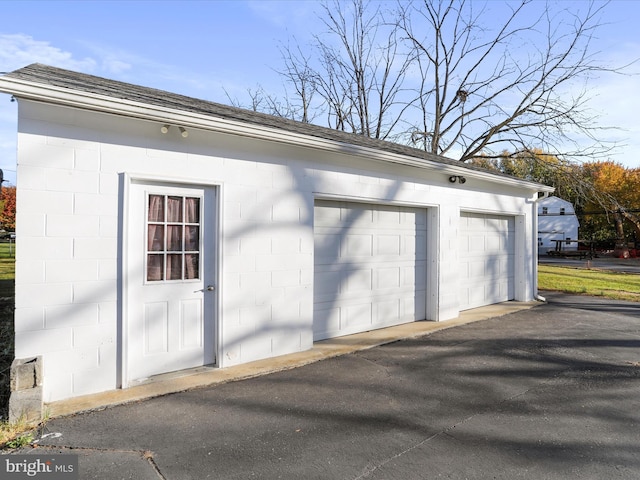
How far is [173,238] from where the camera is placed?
4.47m

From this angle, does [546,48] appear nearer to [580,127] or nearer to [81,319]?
[580,127]

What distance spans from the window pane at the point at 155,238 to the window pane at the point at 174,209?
155mm

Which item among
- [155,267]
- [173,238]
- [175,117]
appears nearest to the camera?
[175,117]

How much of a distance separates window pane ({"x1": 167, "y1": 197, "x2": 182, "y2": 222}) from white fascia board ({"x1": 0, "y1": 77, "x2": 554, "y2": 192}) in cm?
85

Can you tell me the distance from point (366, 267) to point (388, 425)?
3425mm

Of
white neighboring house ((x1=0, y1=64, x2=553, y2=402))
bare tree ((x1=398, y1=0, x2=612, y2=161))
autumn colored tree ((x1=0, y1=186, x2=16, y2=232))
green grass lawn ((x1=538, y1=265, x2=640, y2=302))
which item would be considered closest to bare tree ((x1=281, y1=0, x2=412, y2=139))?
bare tree ((x1=398, y1=0, x2=612, y2=161))

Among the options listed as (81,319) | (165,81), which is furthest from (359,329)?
(165,81)

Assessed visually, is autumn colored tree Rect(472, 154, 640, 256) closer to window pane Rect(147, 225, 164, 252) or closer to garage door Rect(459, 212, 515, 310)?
garage door Rect(459, 212, 515, 310)

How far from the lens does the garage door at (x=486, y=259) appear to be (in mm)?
8445

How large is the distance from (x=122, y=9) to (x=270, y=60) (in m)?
12.4

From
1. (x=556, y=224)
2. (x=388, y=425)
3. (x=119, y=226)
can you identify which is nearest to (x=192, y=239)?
(x=119, y=226)

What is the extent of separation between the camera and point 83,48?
32.3ft

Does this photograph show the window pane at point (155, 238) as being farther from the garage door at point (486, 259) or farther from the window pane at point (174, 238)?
the garage door at point (486, 259)

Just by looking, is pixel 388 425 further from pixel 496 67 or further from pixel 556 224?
pixel 556 224
